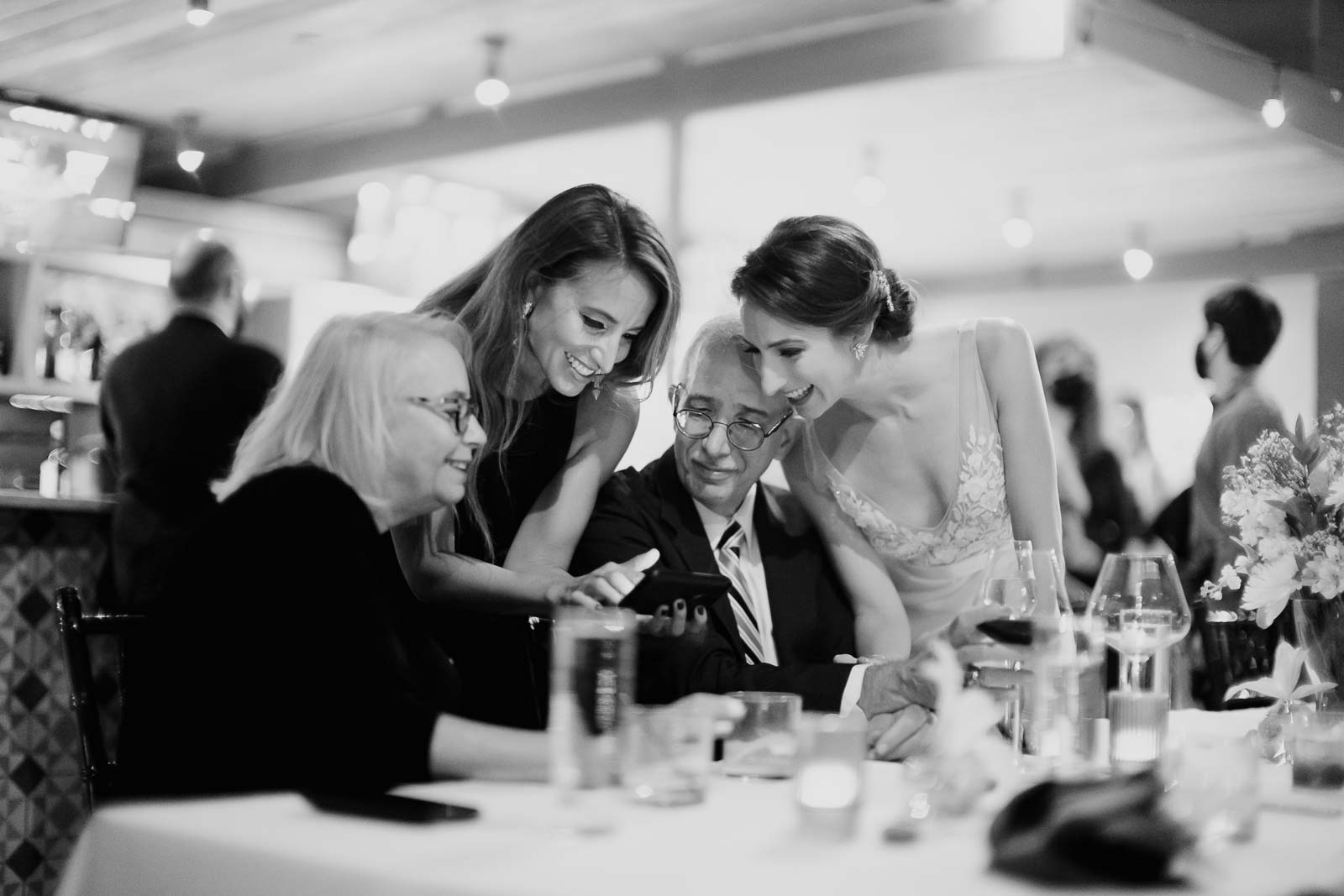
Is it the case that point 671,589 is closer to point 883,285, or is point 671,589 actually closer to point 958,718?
point 958,718

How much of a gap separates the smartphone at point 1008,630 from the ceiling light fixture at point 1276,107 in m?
4.22

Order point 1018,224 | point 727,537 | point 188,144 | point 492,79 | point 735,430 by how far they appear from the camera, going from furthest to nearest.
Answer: point 188,144 < point 1018,224 < point 492,79 < point 727,537 < point 735,430

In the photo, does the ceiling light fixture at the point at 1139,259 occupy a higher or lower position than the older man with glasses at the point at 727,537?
higher

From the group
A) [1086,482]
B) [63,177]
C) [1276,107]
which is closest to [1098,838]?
[1276,107]

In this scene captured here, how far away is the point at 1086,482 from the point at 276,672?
518 centimetres

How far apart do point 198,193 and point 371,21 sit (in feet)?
7.73

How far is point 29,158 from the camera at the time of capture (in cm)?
616

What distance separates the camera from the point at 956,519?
104 inches

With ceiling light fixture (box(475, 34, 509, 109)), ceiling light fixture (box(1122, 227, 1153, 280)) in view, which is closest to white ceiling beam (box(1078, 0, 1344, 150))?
ceiling light fixture (box(1122, 227, 1153, 280))

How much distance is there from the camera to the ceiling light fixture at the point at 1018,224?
671 centimetres

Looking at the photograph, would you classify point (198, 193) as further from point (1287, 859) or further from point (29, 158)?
point (1287, 859)

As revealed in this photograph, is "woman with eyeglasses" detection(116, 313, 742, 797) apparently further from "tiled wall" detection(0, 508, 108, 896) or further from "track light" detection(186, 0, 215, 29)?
"track light" detection(186, 0, 215, 29)

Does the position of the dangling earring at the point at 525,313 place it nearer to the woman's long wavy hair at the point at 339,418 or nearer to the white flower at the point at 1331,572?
the woman's long wavy hair at the point at 339,418

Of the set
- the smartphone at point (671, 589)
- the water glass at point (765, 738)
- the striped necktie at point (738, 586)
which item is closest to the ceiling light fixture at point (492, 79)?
the striped necktie at point (738, 586)
